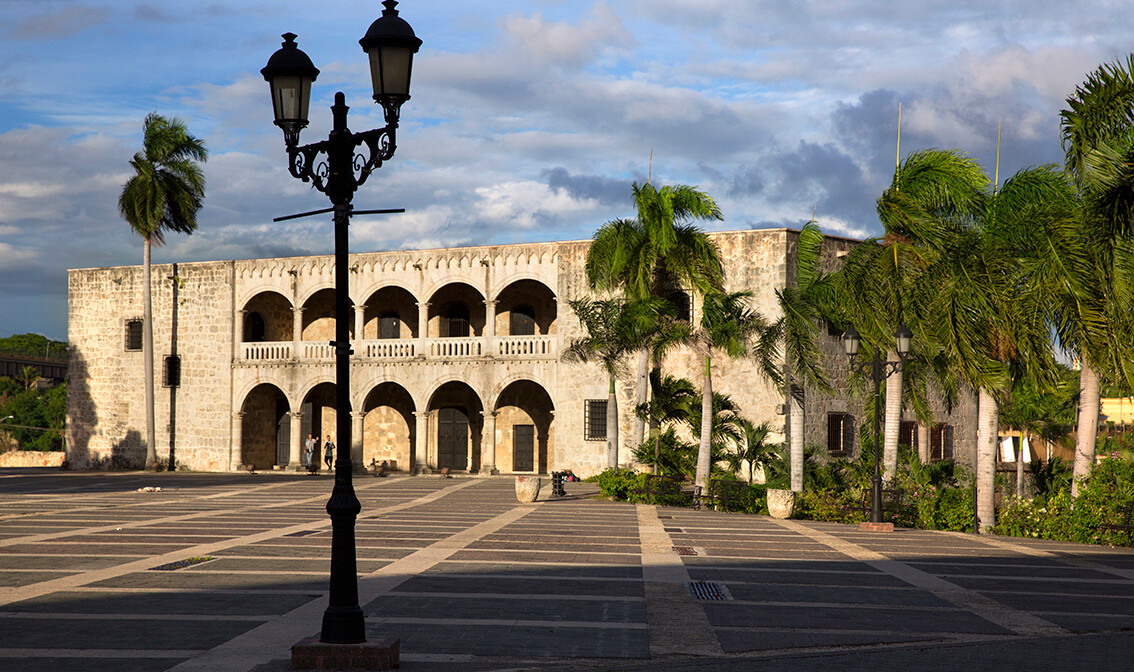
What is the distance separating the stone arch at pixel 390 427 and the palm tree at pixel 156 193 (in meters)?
8.40

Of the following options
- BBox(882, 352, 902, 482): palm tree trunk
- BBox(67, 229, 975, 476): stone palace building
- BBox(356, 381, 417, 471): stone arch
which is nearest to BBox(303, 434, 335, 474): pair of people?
BBox(67, 229, 975, 476): stone palace building

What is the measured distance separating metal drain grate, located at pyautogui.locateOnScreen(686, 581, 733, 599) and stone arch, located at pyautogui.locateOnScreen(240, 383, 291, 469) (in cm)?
2972

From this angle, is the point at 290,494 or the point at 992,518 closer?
the point at 992,518

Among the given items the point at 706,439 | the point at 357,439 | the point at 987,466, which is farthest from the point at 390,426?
the point at 987,466

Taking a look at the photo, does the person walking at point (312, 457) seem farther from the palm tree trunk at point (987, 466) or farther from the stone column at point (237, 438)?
the palm tree trunk at point (987, 466)

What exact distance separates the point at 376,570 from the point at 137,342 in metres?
32.8

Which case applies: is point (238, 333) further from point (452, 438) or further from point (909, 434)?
point (909, 434)

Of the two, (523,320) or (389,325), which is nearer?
(523,320)

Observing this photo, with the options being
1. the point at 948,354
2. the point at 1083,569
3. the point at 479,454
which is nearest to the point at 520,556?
the point at 1083,569

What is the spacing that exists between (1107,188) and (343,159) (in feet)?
38.6

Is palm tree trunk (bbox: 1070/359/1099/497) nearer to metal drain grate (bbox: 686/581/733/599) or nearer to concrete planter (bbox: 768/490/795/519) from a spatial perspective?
concrete planter (bbox: 768/490/795/519)

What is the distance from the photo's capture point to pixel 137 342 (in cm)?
4150

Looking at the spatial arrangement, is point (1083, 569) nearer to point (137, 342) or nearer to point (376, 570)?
point (376, 570)

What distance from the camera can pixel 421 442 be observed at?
36.4m
